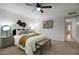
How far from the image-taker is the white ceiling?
5.75 ft

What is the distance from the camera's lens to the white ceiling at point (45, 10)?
5.75 feet

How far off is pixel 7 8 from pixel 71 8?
1.12 m

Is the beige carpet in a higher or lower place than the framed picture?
lower

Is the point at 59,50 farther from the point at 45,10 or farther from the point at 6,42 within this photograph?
the point at 6,42

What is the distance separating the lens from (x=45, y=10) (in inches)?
70.2

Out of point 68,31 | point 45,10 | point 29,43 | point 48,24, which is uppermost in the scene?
point 45,10

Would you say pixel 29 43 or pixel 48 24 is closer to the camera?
pixel 29 43

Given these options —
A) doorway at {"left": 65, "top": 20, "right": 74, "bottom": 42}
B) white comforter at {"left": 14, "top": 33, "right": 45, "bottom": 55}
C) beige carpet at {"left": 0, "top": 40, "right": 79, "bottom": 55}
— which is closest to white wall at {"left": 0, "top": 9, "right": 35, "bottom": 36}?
white comforter at {"left": 14, "top": 33, "right": 45, "bottom": 55}

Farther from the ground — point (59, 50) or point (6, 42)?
point (6, 42)

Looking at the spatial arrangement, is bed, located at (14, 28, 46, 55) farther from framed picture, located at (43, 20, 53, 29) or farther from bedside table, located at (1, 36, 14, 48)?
framed picture, located at (43, 20, 53, 29)

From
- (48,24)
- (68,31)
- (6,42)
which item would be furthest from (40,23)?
(6,42)

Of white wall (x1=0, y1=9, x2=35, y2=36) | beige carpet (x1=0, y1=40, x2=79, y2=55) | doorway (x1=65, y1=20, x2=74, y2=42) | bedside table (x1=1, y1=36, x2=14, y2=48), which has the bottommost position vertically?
beige carpet (x1=0, y1=40, x2=79, y2=55)

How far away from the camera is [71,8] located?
5.74 feet
